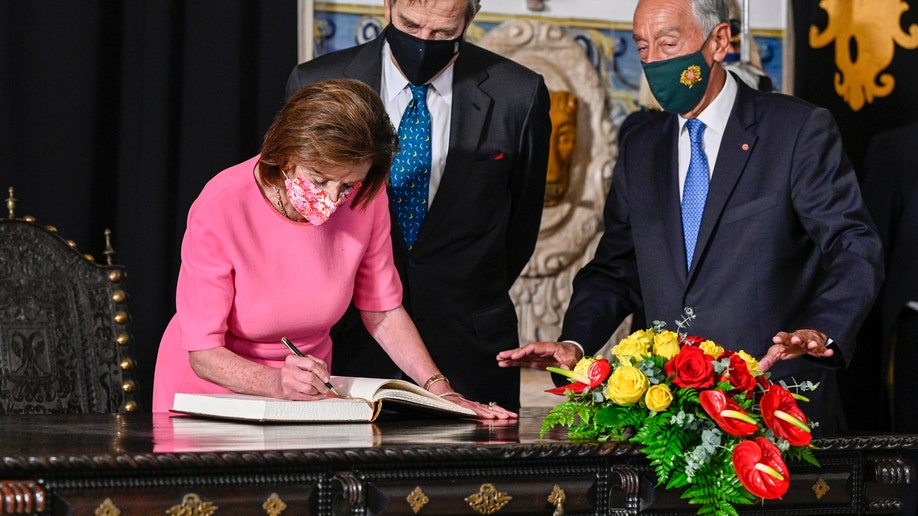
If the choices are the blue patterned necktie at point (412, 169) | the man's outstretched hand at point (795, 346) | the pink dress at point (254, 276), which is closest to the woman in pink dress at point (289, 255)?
the pink dress at point (254, 276)

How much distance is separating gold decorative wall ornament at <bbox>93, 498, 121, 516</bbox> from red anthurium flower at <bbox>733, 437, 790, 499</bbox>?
101 centimetres

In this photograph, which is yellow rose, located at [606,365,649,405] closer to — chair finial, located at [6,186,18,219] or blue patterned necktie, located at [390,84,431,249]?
blue patterned necktie, located at [390,84,431,249]

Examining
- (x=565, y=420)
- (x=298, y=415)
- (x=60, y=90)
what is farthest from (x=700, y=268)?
(x=60, y=90)

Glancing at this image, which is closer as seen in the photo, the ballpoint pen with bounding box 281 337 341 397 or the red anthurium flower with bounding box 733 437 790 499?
the red anthurium flower with bounding box 733 437 790 499

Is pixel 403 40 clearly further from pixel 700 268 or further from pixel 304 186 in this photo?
pixel 700 268

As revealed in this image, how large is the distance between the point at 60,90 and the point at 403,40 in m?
1.38

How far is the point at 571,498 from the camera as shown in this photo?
2.07 m

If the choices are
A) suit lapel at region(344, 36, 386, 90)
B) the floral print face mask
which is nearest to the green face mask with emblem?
suit lapel at region(344, 36, 386, 90)

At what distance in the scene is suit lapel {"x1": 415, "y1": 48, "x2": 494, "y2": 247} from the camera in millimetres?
3156

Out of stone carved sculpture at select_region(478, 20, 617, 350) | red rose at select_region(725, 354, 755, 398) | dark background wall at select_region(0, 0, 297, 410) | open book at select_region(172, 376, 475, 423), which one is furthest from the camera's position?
stone carved sculpture at select_region(478, 20, 617, 350)

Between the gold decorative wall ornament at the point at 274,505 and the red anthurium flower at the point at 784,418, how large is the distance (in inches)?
33.4

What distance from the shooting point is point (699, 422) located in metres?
2.07

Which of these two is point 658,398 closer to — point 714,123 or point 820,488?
point 820,488

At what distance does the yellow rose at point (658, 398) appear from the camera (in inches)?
→ 80.7
